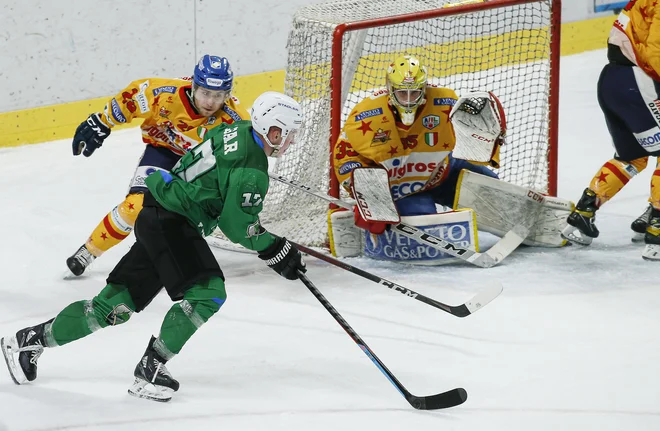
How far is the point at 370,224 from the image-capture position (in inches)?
166

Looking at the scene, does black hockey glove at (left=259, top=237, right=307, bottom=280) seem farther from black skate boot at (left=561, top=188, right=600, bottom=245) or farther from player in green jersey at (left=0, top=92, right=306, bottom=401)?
black skate boot at (left=561, top=188, right=600, bottom=245)

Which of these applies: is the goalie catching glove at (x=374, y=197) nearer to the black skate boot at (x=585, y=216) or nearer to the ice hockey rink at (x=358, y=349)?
the ice hockey rink at (x=358, y=349)

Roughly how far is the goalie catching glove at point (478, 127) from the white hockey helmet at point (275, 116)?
1.29 meters

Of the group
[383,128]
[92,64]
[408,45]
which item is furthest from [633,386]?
[92,64]

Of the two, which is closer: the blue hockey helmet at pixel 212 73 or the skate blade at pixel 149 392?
the skate blade at pixel 149 392

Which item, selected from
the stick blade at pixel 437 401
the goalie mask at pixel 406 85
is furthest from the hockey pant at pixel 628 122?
the stick blade at pixel 437 401

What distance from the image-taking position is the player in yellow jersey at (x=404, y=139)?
4.13 m

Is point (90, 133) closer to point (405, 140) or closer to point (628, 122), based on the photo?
point (405, 140)

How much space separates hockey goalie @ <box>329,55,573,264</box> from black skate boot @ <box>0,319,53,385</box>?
58.7 inches

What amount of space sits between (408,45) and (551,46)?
0.82m

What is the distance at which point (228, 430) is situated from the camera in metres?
2.91

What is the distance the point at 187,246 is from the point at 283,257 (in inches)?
11.4

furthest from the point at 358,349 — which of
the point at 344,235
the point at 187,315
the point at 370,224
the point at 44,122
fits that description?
the point at 44,122

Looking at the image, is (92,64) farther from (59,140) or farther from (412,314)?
(412,314)
